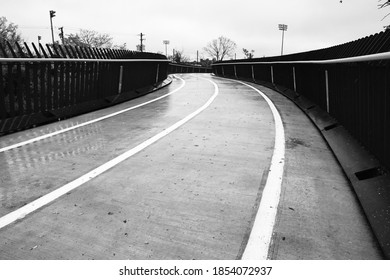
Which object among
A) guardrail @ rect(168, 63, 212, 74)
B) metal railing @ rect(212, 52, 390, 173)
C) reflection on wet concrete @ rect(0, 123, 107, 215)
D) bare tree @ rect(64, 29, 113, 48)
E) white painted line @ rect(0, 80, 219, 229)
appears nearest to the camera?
white painted line @ rect(0, 80, 219, 229)

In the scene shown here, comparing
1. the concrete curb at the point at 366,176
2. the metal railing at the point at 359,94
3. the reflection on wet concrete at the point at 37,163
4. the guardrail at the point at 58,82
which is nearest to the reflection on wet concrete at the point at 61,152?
the reflection on wet concrete at the point at 37,163

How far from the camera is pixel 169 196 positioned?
10.6ft

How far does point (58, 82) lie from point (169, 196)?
18.7 ft

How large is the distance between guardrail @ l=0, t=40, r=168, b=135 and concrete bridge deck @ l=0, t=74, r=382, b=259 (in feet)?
3.02

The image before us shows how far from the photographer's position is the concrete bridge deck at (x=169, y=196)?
2.39 meters

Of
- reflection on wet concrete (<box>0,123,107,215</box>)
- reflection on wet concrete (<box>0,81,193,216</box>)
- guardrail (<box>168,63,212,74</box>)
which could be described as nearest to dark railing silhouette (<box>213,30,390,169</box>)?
reflection on wet concrete (<box>0,81,193,216</box>)

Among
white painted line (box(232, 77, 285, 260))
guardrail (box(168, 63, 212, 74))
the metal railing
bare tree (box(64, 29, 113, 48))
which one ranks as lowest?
white painted line (box(232, 77, 285, 260))

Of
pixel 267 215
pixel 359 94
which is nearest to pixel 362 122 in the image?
pixel 359 94

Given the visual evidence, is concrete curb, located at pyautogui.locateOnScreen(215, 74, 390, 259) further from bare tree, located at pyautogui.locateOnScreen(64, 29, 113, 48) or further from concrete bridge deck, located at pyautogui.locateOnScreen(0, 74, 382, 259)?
bare tree, located at pyautogui.locateOnScreen(64, 29, 113, 48)

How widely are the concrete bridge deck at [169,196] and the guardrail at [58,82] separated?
0.92 metres

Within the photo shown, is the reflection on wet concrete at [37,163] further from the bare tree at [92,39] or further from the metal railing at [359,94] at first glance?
the bare tree at [92,39]

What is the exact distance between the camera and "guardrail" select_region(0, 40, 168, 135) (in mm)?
6211

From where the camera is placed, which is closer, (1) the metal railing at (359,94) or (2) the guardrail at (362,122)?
(2) the guardrail at (362,122)
